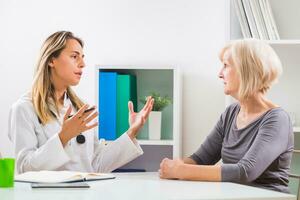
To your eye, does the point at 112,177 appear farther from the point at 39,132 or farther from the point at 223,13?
the point at 223,13

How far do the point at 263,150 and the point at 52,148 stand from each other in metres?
0.88

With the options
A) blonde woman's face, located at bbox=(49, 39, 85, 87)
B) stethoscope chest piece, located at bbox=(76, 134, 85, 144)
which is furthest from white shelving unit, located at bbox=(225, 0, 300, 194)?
stethoscope chest piece, located at bbox=(76, 134, 85, 144)

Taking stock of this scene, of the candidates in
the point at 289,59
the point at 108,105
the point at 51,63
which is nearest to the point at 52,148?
the point at 51,63

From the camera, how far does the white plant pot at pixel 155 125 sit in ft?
11.7

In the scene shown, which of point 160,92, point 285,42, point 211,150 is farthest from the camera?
point 160,92

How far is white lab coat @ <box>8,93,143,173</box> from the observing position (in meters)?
2.49

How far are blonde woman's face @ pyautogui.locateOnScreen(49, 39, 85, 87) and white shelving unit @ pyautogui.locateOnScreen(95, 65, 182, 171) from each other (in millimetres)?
553

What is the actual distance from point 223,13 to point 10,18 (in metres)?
1.39

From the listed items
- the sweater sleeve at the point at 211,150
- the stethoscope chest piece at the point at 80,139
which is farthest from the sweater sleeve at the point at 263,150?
the stethoscope chest piece at the point at 80,139

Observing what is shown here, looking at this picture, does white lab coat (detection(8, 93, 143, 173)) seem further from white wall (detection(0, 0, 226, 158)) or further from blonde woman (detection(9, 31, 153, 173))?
white wall (detection(0, 0, 226, 158))

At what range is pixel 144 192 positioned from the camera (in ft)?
5.87

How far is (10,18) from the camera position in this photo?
3.84 m

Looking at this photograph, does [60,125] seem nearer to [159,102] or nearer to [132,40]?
[159,102]

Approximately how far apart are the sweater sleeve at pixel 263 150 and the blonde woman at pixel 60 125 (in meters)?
0.58
